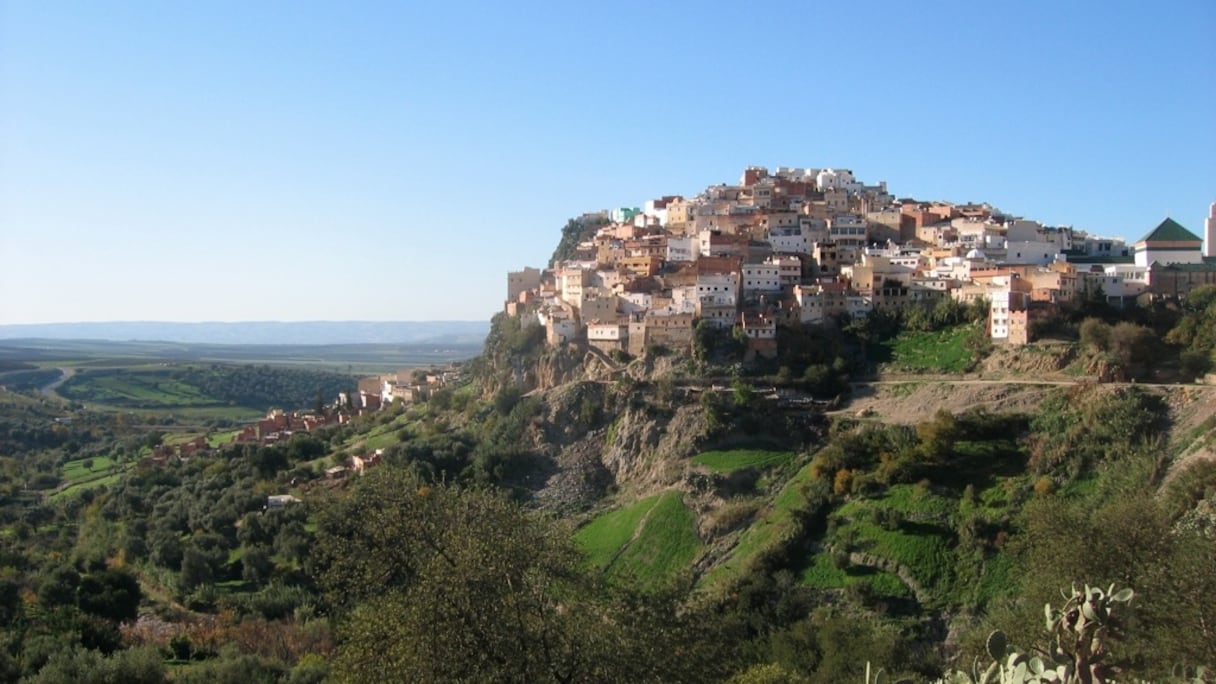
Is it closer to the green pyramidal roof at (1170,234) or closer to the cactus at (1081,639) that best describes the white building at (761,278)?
the green pyramidal roof at (1170,234)

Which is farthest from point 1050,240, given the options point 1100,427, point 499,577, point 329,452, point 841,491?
point 499,577

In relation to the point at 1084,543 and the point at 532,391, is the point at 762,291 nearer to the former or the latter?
the point at 532,391

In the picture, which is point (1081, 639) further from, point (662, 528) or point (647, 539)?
point (662, 528)

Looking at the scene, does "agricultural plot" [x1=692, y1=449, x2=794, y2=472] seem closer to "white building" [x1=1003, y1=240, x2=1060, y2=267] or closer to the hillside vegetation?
the hillside vegetation

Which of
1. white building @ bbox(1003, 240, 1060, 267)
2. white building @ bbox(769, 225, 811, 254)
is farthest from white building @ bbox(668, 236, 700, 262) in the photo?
white building @ bbox(1003, 240, 1060, 267)

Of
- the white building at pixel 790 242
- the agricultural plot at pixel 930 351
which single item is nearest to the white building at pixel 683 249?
the white building at pixel 790 242
